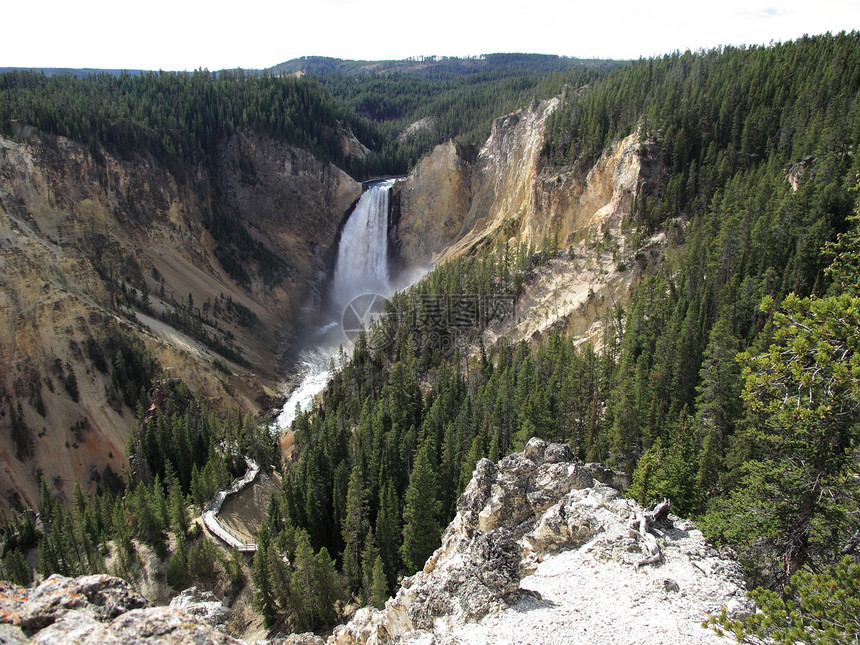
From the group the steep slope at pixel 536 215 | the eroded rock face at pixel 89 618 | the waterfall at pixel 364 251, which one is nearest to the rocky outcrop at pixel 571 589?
the eroded rock face at pixel 89 618

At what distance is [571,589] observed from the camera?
48.4 feet

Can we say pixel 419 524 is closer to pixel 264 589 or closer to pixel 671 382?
pixel 264 589

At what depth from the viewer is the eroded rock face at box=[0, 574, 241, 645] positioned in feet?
28.5

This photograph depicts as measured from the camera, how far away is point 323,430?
166 feet

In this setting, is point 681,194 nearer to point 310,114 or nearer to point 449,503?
point 449,503

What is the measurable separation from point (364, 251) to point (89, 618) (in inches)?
4052

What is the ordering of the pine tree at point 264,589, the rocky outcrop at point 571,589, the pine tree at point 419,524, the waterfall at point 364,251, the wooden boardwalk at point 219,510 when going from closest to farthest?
the rocky outcrop at point 571,589, the pine tree at point 264,589, the pine tree at point 419,524, the wooden boardwalk at point 219,510, the waterfall at point 364,251

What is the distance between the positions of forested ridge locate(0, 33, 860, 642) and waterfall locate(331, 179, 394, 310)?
32335 mm

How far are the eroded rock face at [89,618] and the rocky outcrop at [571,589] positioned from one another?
6.23 metres

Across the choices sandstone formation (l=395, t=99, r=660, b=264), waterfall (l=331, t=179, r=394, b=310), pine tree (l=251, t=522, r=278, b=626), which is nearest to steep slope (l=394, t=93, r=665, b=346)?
sandstone formation (l=395, t=99, r=660, b=264)

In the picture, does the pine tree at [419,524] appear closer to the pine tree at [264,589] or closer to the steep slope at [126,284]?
the pine tree at [264,589]

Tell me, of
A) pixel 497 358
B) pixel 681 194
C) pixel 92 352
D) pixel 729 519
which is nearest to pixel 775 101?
pixel 681 194

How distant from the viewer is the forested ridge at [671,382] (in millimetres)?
13844

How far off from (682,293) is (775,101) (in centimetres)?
3559
